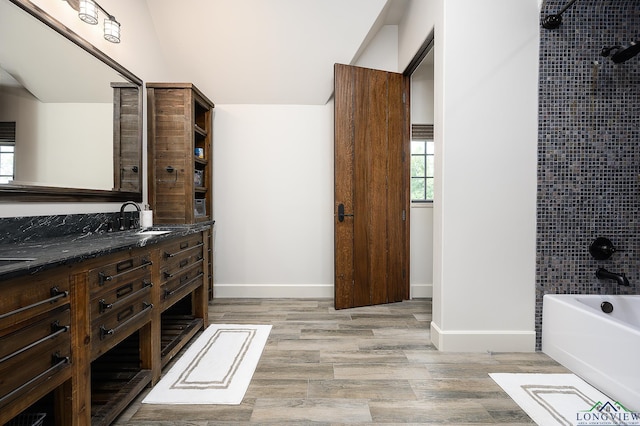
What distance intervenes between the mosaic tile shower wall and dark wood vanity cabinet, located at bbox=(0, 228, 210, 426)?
2486 millimetres

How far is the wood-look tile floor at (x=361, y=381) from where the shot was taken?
1.71 m

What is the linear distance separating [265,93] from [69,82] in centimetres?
197

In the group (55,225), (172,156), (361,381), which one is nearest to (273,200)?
(172,156)

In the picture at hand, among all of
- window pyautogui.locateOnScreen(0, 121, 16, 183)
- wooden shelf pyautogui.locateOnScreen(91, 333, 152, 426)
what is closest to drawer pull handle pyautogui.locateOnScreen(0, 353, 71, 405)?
wooden shelf pyautogui.locateOnScreen(91, 333, 152, 426)

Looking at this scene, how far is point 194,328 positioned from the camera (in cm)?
270

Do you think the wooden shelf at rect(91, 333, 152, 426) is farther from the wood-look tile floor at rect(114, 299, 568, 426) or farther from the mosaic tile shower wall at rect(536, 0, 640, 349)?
the mosaic tile shower wall at rect(536, 0, 640, 349)

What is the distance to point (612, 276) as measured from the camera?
2350mm

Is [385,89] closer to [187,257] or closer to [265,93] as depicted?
[265,93]

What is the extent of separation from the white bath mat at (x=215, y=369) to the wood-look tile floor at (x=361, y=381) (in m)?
0.06

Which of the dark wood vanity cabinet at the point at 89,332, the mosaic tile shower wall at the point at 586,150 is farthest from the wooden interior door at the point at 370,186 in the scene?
the dark wood vanity cabinet at the point at 89,332

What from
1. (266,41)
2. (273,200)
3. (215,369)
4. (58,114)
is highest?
(266,41)

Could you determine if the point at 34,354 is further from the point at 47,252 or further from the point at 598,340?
the point at 598,340

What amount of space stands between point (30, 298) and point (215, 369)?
1294 mm

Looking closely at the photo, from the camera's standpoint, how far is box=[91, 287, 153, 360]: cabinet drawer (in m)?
1.48
